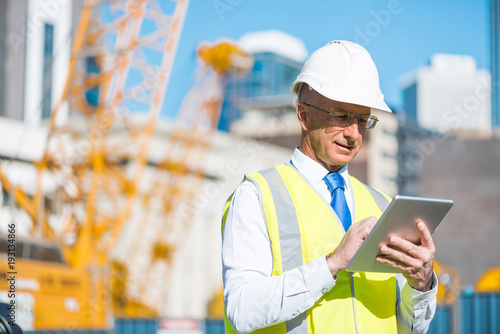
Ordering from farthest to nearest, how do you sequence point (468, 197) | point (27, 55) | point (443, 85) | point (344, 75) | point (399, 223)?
point (443, 85) → point (27, 55) → point (468, 197) → point (344, 75) → point (399, 223)

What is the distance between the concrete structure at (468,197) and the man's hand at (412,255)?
3845 cm

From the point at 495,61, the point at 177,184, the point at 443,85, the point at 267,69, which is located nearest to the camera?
the point at 177,184

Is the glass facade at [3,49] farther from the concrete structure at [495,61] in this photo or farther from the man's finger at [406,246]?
the man's finger at [406,246]

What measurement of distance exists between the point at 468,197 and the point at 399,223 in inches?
1589

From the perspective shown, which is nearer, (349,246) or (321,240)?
(349,246)

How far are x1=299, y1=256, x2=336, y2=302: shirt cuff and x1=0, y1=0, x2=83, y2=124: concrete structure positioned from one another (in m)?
44.7

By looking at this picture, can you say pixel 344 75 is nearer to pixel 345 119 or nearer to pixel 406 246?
pixel 345 119

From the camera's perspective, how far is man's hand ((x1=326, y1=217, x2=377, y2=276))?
1741mm

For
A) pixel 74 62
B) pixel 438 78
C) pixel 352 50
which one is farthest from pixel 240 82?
pixel 352 50

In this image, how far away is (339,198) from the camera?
2059 millimetres

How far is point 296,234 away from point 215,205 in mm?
43518

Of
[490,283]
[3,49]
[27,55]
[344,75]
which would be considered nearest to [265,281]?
[344,75]

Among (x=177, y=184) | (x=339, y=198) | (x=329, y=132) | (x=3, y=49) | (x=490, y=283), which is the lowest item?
(x=339, y=198)

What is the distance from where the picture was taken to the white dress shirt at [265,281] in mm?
1767
